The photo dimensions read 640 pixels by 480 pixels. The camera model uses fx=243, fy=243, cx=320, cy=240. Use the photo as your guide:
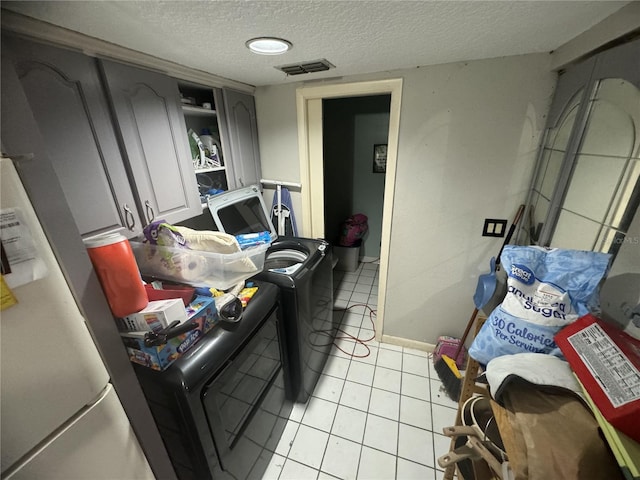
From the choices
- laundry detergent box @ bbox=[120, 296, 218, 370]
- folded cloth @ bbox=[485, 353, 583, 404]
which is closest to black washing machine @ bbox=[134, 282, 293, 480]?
Result: laundry detergent box @ bbox=[120, 296, 218, 370]

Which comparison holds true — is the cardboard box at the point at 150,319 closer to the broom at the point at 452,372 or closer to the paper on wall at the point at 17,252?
the paper on wall at the point at 17,252

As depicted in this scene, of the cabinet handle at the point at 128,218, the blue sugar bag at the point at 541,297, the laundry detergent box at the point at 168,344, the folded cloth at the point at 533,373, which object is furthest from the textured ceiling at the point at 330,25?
the folded cloth at the point at 533,373

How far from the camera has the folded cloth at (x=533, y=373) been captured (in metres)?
0.65

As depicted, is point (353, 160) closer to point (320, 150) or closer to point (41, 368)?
point (320, 150)

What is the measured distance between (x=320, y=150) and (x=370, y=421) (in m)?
1.86

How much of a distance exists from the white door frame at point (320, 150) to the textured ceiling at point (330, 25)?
11.8 inches

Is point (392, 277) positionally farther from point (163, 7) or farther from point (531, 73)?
point (163, 7)

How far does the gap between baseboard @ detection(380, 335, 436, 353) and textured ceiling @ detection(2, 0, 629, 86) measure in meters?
1.95

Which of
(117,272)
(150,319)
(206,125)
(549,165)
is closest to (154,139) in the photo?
(206,125)

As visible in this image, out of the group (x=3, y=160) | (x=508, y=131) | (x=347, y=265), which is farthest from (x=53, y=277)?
(x=347, y=265)

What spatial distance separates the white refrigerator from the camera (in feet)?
1.46

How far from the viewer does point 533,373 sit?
675mm

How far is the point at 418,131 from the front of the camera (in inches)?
58.9

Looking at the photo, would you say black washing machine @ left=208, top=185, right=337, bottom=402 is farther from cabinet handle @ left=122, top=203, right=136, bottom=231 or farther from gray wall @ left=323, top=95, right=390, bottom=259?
gray wall @ left=323, top=95, right=390, bottom=259
